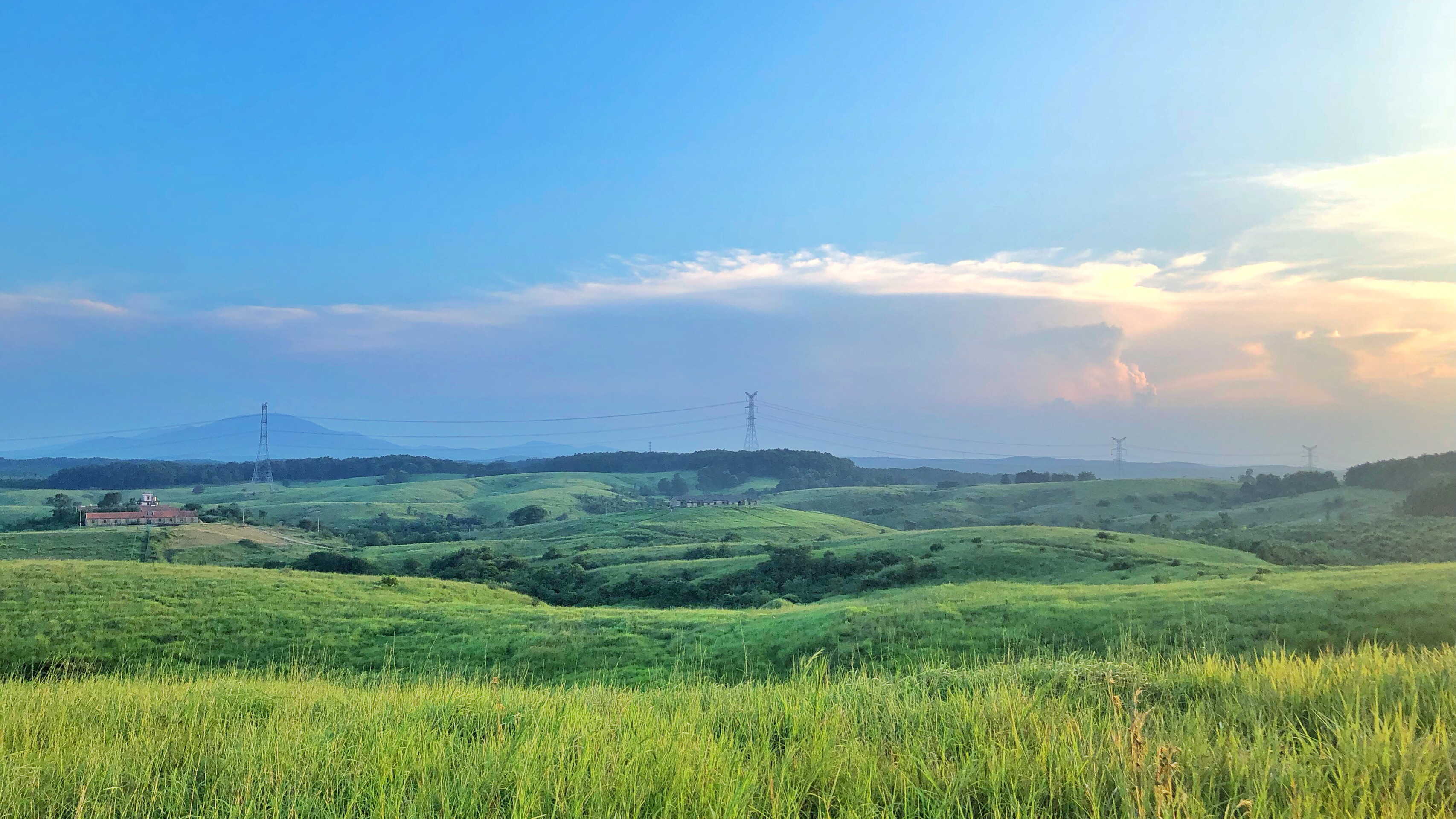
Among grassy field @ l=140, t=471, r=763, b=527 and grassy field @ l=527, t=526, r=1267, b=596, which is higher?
grassy field @ l=527, t=526, r=1267, b=596

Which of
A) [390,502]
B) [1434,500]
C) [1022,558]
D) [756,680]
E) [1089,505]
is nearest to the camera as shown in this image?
[756,680]

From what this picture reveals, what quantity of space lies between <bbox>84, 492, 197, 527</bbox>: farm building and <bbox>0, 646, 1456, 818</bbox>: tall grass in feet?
332

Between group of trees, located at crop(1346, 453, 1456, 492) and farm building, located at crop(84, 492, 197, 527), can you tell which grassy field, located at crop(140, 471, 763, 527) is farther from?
group of trees, located at crop(1346, 453, 1456, 492)

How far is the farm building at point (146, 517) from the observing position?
309ft

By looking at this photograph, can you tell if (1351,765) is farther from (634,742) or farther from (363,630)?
(363,630)

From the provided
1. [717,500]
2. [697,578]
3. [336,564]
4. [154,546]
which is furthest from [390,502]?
[697,578]

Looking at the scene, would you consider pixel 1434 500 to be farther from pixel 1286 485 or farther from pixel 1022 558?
pixel 1022 558

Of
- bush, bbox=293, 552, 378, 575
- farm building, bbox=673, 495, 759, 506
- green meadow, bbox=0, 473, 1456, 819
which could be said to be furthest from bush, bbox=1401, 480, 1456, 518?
bush, bbox=293, 552, 378, 575

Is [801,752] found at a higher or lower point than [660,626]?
higher

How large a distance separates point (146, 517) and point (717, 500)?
10271 centimetres

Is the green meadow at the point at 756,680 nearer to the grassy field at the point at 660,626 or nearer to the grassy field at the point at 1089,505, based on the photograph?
the grassy field at the point at 660,626

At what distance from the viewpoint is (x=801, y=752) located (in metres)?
6.36

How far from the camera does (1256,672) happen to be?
8.86 metres

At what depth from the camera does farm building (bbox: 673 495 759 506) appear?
161m
